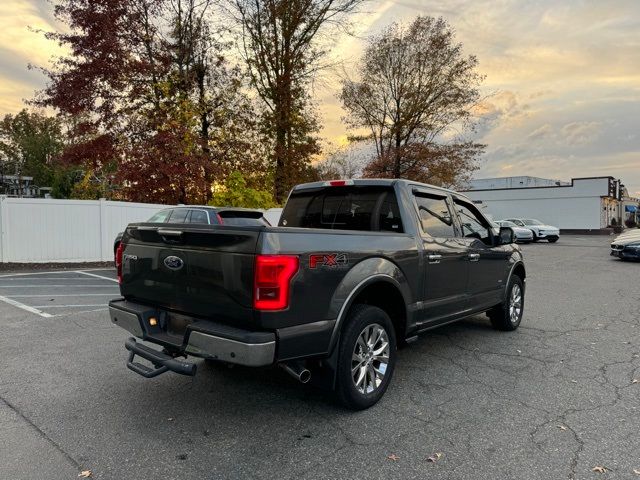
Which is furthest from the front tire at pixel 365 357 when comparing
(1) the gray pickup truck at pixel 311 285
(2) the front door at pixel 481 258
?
(2) the front door at pixel 481 258

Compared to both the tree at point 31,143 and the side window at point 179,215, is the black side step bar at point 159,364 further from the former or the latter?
the tree at point 31,143

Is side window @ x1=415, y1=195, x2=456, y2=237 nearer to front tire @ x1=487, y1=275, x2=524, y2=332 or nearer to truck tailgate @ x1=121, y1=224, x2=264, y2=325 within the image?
front tire @ x1=487, y1=275, x2=524, y2=332

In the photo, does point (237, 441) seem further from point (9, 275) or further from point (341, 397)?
point (9, 275)

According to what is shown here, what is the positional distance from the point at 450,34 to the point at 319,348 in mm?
28397

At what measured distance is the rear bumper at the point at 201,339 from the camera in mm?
2914

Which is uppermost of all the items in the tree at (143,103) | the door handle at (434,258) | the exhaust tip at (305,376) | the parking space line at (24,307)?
the tree at (143,103)

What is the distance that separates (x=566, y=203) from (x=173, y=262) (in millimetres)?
49308

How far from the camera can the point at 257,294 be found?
296 centimetres

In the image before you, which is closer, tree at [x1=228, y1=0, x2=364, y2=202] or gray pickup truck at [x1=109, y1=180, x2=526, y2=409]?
gray pickup truck at [x1=109, y1=180, x2=526, y2=409]

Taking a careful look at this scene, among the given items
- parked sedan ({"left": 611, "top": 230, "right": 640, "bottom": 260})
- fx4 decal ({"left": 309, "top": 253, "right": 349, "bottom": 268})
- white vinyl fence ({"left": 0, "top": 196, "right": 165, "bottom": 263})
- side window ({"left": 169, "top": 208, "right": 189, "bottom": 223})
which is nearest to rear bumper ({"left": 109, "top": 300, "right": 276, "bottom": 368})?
fx4 decal ({"left": 309, "top": 253, "right": 349, "bottom": 268})

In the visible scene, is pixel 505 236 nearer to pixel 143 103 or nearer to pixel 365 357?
pixel 365 357

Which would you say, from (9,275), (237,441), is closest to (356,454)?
(237,441)

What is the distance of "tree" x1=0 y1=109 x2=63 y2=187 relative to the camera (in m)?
48.0

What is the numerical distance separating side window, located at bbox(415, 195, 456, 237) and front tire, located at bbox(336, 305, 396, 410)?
3.97ft
